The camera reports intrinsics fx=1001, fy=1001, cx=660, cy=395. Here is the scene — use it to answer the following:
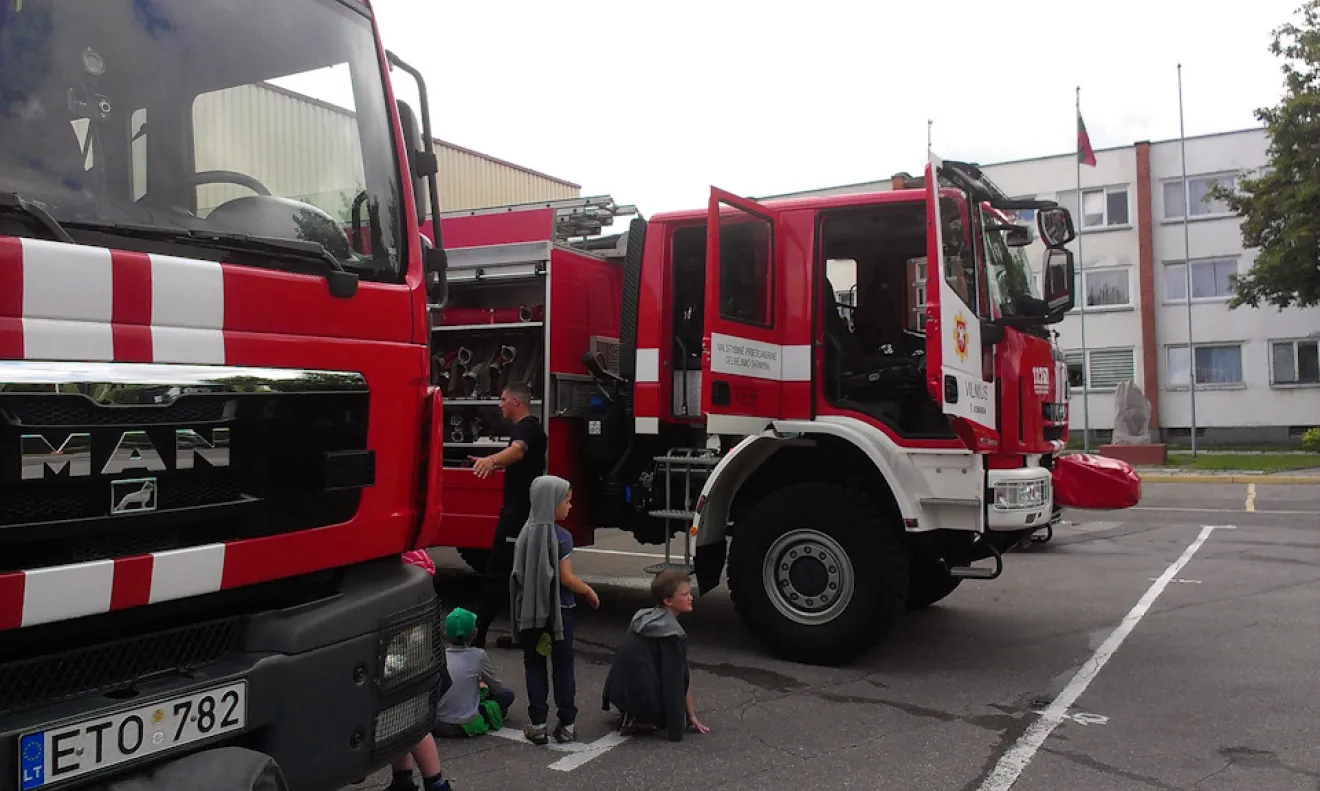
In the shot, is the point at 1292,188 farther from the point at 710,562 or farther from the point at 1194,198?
the point at 710,562

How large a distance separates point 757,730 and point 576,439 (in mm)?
2748

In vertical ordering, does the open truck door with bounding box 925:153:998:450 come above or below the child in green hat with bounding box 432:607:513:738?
above

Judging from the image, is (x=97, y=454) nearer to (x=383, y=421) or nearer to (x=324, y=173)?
(x=383, y=421)

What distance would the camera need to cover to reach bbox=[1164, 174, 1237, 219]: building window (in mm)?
31016

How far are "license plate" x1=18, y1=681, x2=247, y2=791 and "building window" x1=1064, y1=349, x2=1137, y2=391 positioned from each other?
3241 centimetres

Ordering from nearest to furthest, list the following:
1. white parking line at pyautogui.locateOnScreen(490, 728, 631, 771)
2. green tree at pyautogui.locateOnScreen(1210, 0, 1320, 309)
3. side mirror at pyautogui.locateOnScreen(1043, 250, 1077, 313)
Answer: white parking line at pyautogui.locateOnScreen(490, 728, 631, 771) < side mirror at pyautogui.locateOnScreen(1043, 250, 1077, 313) < green tree at pyautogui.locateOnScreen(1210, 0, 1320, 309)

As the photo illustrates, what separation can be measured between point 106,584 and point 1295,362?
34.5 metres

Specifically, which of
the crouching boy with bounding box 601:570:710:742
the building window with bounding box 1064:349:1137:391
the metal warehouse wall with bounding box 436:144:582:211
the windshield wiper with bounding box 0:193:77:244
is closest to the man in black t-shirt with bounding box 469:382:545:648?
the crouching boy with bounding box 601:570:710:742

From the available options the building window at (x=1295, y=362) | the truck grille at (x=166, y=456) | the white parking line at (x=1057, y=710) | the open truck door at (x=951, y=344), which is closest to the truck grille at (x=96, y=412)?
the truck grille at (x=166, y=456)

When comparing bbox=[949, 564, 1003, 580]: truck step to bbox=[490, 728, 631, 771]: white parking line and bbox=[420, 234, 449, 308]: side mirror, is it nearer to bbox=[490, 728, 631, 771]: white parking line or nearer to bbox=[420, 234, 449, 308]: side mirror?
bbox=[490, 728, 631, 771]: white parking line

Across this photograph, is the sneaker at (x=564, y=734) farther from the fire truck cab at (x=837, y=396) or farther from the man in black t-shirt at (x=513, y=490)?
the fire truck cab at (x=837, y=396)

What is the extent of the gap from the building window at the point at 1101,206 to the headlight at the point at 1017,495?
29092 mm

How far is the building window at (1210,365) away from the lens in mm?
31078

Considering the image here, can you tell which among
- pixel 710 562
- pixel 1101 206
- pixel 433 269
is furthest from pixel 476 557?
pixel 1101 206
